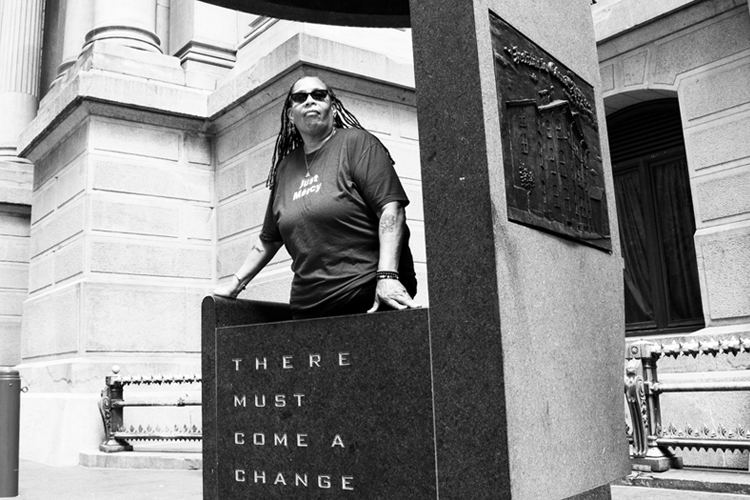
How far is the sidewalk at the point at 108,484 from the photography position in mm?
7273

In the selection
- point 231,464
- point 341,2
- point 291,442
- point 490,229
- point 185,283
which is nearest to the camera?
point 490,229

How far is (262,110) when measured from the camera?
11.4 m

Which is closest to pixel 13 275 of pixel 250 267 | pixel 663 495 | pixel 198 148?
pixel 198 148

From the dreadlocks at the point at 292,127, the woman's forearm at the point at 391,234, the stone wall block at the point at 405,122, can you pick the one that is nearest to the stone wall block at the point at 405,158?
the stone wall block at the point at 405,122

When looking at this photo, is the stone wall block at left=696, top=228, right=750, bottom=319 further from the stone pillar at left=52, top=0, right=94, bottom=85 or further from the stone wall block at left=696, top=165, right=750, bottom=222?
the stone pillar at left=52, top=0, right=94, bottom=85

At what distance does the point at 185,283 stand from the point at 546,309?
29.0 ft

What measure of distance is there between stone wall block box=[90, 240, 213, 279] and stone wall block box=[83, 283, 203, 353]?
290 millimetres

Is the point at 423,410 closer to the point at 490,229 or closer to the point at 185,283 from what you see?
the point at 490,229

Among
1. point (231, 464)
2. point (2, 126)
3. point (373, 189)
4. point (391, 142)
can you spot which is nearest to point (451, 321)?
point (373, 189)

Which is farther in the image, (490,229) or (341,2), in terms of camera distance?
(341,2)

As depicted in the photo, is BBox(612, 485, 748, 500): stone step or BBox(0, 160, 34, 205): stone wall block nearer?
BBox(612, 485, 748, 500): stone step

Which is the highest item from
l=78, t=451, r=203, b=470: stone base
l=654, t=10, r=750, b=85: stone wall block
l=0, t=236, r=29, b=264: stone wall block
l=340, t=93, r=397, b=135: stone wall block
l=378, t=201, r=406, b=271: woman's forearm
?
l=654, t=10, r=750, b=85: stone wall block

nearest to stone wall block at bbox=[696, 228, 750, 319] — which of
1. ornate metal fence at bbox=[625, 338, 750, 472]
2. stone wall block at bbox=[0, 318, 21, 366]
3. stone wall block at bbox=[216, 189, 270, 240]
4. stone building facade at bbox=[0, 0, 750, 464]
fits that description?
stone building facade at bbox=[0, 0, 750, 464]

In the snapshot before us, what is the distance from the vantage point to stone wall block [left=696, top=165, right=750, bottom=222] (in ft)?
30.3
